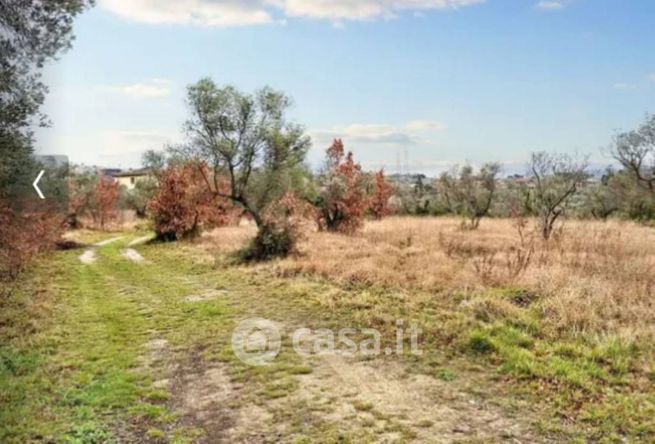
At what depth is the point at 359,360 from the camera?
274 inches

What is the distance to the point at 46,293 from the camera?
40.8 feet

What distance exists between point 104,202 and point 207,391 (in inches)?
1512

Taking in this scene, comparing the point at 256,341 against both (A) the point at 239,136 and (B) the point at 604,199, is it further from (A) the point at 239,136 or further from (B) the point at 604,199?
(B) the point at 604,199

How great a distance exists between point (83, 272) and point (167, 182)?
34.8 feet

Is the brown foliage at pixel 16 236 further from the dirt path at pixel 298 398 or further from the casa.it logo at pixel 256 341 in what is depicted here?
the casa.it logo at pixel 256 341

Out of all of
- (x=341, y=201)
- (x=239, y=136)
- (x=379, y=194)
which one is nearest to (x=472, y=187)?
(x=379, y=194)

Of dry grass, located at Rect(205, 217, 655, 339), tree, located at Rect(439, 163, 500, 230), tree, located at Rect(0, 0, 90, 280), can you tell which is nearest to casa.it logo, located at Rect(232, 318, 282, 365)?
dry grass, located at Rect(205, 217, 655, 339)

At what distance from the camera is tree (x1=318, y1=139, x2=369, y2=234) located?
2538 cm

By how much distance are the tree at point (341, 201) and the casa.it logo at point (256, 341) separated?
1582cm

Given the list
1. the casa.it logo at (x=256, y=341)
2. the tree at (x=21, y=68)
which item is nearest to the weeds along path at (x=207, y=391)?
the casa.it logo at (x=256, y=341)

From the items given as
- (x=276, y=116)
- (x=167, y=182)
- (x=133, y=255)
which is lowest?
(x=133, y=255)

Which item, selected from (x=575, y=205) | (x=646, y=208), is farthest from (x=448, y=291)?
(x=646, y=208)

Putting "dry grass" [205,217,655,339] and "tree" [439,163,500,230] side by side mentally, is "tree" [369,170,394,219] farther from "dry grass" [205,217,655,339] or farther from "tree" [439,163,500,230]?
"dry grass" [205,217,655,339]

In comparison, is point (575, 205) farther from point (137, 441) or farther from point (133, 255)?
point (137, 441)
